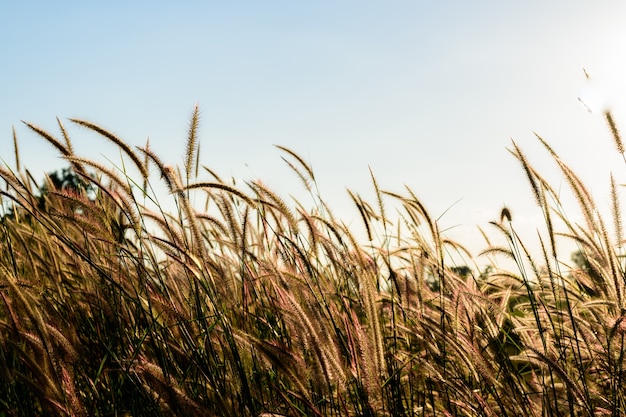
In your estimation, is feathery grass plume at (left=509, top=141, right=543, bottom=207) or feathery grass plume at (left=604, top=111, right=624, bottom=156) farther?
feathery grass plume at (left=604, top=111, right=624, bottom=156)

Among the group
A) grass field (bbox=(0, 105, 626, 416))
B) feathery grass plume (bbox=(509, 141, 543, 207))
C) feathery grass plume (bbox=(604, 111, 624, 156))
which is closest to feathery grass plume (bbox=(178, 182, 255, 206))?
grass field (bbox=(0, 105, 626, 416))

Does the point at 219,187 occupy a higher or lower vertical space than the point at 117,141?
lower

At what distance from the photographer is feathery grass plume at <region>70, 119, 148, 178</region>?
1962 millimetres

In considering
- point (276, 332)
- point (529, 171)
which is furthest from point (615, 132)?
point (276, 332)

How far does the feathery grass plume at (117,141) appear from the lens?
77.2 inches

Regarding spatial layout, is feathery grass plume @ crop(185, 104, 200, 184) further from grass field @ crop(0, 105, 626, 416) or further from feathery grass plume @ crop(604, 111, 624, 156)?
feathery grass plume @ crop(604, 111, 624, 156)

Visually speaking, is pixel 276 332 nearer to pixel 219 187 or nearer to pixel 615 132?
pixel 219 187

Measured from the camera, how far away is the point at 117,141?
198 centimetres

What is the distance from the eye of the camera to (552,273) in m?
2.11

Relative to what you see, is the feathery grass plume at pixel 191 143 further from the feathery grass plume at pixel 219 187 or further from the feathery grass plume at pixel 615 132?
the feathery grass plume at pixel 615 132

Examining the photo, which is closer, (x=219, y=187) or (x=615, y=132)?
(x=219, y=187)

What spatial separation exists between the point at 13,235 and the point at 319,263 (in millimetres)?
1911

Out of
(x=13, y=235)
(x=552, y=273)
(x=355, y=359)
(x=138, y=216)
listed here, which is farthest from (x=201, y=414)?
(x=13, y=235)

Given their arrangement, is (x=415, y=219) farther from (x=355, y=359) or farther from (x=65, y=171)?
(x=65, y=171)
